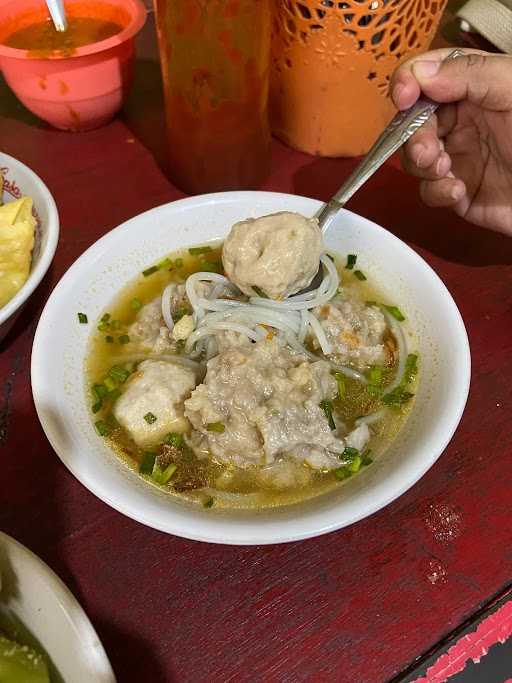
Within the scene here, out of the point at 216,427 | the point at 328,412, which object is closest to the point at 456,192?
the point at 328,412

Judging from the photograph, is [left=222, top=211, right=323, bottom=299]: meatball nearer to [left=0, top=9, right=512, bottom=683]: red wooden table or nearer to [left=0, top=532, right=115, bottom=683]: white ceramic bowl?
[left=0, top=9, right=512, bottom=683]: red wooden table

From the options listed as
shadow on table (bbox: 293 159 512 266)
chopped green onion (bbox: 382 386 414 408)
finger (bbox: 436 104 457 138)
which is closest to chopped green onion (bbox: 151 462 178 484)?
chopped green onion (bbox: 382 386 414 408)

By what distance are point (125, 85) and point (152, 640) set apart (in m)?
2.51

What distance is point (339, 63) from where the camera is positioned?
2.54m

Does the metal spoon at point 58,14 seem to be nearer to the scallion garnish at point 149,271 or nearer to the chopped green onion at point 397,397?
the scallion garnish at point 149,271

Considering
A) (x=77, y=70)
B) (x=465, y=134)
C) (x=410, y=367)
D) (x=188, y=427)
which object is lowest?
(x=188, y=427)

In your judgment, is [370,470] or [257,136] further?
[257,136]

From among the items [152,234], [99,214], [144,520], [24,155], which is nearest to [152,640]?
[144,520]

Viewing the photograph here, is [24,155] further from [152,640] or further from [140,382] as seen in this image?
[152,640]

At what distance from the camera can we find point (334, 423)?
1853 mm

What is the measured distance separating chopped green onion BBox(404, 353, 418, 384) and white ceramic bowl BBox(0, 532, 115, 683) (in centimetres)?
119

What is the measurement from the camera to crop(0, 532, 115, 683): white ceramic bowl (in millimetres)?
1113

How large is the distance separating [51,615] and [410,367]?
4.15ft

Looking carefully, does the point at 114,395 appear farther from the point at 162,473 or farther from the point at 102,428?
the point at 162,473
